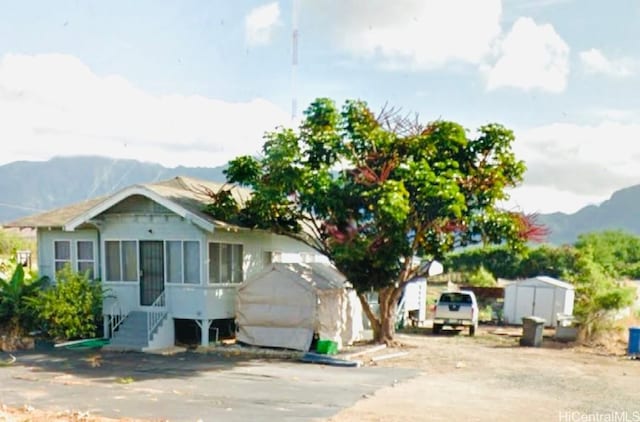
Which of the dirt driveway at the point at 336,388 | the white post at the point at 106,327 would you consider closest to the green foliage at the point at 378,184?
the dirt driveway at the point at 336,388

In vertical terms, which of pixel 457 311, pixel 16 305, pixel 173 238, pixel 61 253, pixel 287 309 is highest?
pixel 173 238

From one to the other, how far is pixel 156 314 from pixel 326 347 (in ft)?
18.3

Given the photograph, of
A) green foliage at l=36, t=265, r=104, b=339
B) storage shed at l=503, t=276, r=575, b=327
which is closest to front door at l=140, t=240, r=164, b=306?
green foliage at l=36, t=265, r=104, b=339

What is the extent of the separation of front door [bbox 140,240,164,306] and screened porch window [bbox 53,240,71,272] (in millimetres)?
3252

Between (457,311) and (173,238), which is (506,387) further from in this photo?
(173,238)

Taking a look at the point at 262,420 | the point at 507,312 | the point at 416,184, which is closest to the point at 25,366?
the point at 262,420

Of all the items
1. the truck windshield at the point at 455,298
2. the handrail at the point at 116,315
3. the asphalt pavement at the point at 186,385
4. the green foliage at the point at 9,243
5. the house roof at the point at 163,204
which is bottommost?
the asphalt pavement at the point at 186,385

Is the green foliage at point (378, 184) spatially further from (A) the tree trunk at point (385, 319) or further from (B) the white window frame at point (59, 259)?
(B) the white window frame at point (59, 259)

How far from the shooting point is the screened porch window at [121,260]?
59.4 feet

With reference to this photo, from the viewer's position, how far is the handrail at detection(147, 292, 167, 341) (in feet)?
55.1

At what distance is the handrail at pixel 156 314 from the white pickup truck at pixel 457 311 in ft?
34.3

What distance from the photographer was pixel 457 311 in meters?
21.2

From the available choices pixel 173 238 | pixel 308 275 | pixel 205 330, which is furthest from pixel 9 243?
pixel 308 275

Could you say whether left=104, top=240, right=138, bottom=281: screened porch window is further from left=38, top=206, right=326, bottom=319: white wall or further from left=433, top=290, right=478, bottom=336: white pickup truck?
left=433, top=290, right=478, bottom=336: white pickup truck
